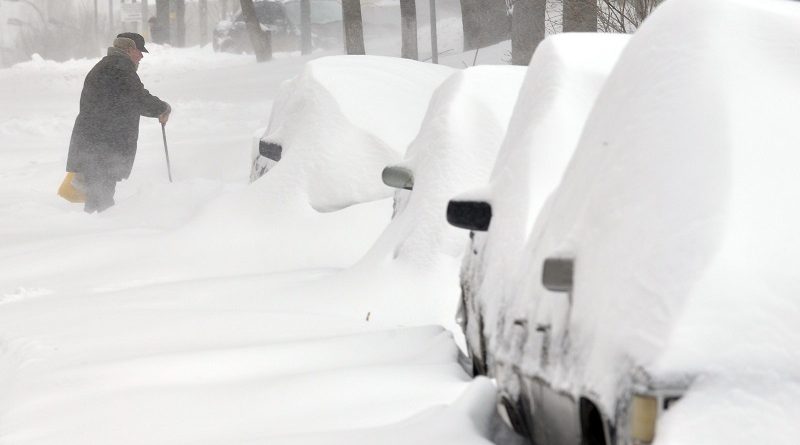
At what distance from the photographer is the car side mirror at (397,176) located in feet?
23.2

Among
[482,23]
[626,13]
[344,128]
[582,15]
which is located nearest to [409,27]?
[482,23]

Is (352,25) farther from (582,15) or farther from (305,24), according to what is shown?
(305,24)

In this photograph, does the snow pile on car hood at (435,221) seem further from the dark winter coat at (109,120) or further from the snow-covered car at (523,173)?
the dark winter coat at (109,120)

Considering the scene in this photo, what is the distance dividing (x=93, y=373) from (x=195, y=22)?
7048 centimetres

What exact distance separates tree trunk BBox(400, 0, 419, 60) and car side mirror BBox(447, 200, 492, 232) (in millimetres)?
20622

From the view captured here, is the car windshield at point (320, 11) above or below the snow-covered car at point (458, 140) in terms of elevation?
below

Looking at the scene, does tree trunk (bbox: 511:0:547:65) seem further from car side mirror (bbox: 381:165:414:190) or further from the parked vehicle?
car side mirror (bbox: 381:165:414:190)

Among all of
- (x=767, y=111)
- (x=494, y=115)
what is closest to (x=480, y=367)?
(x=767, y=111)

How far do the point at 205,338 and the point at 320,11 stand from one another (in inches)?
1449

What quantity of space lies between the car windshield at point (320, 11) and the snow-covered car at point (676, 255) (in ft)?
125

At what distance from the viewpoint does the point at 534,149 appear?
476cm

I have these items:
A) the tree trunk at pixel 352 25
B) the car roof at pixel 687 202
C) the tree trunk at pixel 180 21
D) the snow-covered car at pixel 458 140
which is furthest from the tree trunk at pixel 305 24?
the car roof at pixel 687 202

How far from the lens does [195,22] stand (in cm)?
7456

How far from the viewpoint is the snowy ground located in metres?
4.62
